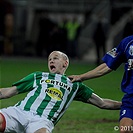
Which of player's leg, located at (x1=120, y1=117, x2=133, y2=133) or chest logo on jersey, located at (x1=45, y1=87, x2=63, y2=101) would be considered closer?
player's leg, located at (x1=120, y1=117, x2=133, y2=133)

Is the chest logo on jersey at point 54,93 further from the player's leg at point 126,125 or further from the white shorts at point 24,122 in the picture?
the player's leg at point 126,125

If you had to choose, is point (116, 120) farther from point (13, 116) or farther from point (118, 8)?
point (118, 8)

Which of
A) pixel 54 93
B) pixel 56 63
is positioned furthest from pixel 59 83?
pixel 56 63

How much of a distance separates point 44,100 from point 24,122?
0.45 meters

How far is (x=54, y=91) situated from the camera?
9.04 meters

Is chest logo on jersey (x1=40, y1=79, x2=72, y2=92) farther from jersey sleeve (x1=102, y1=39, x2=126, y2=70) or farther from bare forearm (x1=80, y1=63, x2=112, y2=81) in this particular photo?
jersey sleeve (x1=102, y1=39, x2=126, y2=70)

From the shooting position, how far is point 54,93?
9031mm

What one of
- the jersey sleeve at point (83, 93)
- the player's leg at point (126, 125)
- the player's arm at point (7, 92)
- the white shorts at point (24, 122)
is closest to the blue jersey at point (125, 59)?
the player's leg at point (126, 125)

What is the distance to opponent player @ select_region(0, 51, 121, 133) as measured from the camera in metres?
8.70

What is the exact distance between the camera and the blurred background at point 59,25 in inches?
1350

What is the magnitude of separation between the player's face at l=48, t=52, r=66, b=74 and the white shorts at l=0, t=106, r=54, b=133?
0.75 metres

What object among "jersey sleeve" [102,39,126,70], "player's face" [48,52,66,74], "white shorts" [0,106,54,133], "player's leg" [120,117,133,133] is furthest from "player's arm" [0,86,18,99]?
"player's leg" [120,117,133,133]

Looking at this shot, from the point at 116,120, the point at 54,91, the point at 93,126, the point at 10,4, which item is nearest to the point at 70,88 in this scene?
the point at 54,91

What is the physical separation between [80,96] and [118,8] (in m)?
26.6
